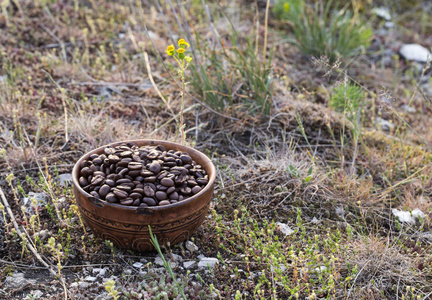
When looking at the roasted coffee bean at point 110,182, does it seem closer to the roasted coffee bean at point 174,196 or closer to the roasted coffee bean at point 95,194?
the roasted coffee bean at point 95,194

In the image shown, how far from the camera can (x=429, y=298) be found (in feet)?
7.73

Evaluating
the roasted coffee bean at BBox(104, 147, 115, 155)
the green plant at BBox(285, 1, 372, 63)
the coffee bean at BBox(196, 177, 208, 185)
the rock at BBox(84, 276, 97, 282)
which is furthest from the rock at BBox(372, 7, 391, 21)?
the rock at BBox(84, 276, 97, 282)

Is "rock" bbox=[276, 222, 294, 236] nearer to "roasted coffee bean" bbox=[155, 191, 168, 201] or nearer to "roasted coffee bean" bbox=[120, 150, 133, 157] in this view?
"roasted coffee bean" bbox=[155, 191, 168, 201]

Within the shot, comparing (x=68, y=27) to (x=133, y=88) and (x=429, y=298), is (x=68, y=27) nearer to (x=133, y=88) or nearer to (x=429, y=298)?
(x=133, y=88)

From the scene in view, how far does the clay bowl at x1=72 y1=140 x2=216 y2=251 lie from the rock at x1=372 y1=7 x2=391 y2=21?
5.44 metres

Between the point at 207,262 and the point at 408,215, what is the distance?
1.49m

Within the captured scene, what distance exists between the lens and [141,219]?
224 cm

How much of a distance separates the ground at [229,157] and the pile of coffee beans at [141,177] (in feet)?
1.08

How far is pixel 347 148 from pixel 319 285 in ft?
5.18

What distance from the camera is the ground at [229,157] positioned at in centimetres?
241

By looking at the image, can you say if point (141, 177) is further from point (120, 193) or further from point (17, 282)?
point (17, 282)

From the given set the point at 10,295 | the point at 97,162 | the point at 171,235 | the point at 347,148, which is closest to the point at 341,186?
the point at 347,148

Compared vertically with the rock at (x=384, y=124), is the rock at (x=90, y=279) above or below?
above

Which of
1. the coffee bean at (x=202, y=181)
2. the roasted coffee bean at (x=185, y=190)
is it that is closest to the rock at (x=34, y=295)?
the roasted coffee bean at (x=185, y=190)
